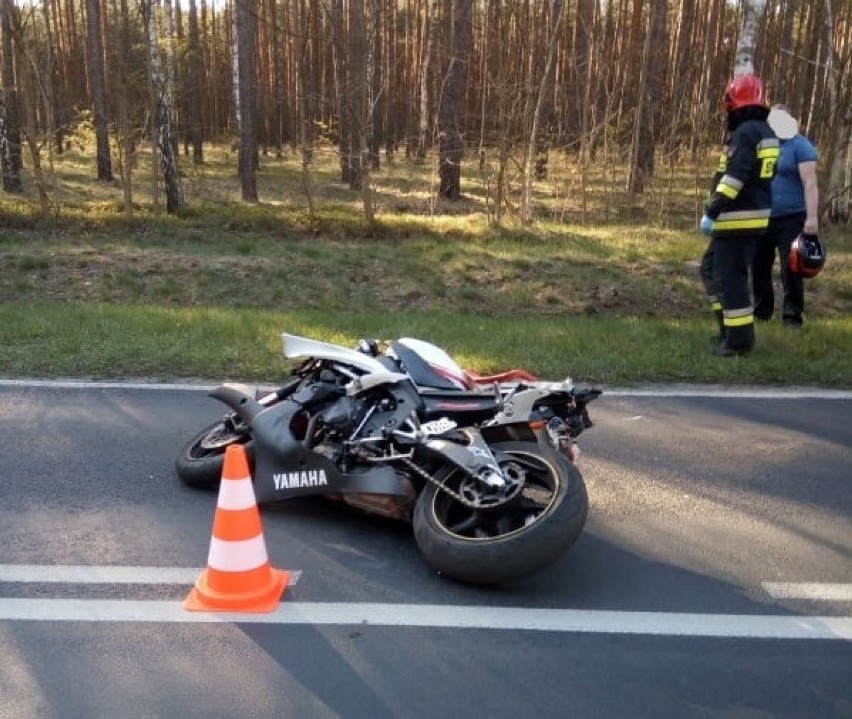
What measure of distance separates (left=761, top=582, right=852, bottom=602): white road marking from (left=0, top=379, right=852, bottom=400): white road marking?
3027 millimetres

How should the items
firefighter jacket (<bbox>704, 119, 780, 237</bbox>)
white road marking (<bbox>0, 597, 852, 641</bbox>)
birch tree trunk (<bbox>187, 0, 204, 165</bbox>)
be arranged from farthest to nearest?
birch tree trunk (<bbox>187, 0, 204, 165</bbox>) → firefighter jacket (<bbox>704, 119, 780, 237</bbox>) → white road marking (<bbox>0, 597, 852, 641</bbox>)

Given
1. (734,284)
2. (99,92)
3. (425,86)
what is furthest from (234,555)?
(99,92)

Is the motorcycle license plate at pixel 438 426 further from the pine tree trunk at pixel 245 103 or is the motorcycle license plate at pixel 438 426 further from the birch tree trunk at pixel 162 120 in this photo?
the pine tree trunk at pixel 245 103

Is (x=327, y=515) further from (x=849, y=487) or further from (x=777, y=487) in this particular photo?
(x=849, y=487)

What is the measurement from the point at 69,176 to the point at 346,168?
832 centimetres

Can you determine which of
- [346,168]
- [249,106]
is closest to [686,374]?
[249,106]

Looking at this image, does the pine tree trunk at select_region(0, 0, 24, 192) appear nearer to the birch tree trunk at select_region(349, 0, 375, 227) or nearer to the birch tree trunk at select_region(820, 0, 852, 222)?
the birch tree trunk at select_region(349, 0, 375, 227)

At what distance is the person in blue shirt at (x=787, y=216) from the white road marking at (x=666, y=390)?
6.27 feet

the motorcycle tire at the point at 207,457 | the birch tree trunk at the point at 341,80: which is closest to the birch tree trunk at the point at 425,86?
the birch tree trunk at the point at 341,80

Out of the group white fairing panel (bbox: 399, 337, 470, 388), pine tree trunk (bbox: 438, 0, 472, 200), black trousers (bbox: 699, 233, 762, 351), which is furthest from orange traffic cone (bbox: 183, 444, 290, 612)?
pine tree trunk (bbox: 438, 0, 472, 200)

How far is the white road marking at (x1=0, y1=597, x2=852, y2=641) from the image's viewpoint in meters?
3.33

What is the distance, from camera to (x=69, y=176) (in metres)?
25.8

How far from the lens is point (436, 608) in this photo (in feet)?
11.4

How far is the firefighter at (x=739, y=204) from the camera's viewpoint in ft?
22.7
